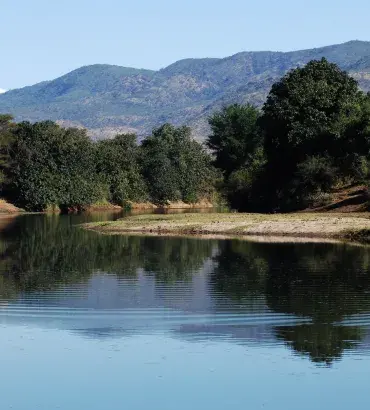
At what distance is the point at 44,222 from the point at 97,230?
19.3 meters

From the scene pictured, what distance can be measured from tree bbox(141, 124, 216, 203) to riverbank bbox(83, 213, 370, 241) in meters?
61.2

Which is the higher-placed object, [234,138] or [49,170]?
[234,138]

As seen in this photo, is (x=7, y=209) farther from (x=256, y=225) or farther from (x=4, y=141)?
(x=256, y=225)

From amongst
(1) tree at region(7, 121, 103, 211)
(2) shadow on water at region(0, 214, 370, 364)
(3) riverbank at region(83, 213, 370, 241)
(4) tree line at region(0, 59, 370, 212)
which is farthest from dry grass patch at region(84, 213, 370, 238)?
(1) tree at region(7, 121, 103, 211)

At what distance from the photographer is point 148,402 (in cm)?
2097

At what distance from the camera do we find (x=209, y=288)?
37219 millimetres

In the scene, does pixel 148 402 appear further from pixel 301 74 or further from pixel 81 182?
pixel 81 182

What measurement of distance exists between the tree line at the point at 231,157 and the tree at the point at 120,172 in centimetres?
14

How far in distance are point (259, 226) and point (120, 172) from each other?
67.8 meters

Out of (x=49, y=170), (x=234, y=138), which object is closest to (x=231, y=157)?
(x=234, y=138)

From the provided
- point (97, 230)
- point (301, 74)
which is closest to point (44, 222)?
point (97, 230)

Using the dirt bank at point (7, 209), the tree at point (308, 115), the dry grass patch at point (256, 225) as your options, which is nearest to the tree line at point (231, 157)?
the tree at point (308, 115)

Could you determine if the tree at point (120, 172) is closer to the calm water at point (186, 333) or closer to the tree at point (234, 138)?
the tree at point (234, 138)

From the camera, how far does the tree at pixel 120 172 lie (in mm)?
133125
